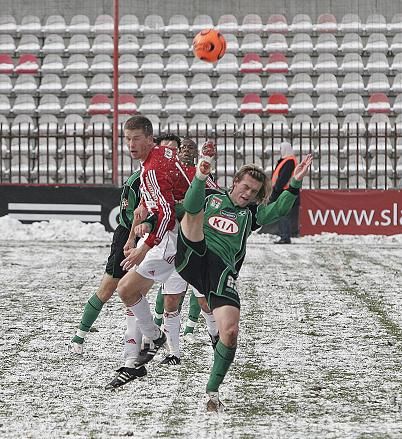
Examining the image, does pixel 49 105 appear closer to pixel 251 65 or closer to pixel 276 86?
pixel 251 65

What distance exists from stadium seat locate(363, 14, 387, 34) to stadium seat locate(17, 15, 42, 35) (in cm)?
903

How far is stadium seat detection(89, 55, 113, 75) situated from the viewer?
92.3ft

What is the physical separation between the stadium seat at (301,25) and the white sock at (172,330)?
71.0ft

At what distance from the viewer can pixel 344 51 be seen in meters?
28.1

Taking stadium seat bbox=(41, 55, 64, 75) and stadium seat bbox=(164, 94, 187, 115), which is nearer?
stadium seat bbox=(164, 94, 187, 115)

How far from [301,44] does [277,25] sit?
3.43 ft

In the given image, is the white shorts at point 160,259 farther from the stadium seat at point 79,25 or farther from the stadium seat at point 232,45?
the stadium seat at point 79,25

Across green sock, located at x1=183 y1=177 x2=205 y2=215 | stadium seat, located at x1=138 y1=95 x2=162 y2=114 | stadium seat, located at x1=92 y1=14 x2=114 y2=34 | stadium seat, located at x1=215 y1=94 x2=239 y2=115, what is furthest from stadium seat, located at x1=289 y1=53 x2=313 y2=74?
green sock, located at x1=183 y1=177 x2=205 y2=215

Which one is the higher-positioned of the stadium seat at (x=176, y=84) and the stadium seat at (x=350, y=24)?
the stadium seat at (x=350, y=24)

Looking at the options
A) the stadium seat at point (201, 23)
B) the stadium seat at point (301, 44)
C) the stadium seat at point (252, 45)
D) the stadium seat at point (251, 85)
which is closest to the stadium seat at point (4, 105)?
the stadium seat at point (201, 23)

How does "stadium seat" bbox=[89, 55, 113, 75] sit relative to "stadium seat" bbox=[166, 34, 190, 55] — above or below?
below

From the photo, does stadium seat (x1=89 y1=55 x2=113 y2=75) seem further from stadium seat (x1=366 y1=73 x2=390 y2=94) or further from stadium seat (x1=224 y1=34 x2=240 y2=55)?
stadium seat (x1=366 y1=73 x2=390 y2=94)

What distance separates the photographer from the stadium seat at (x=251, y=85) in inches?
1071

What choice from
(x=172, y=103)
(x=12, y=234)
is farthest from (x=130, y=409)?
(x=172, y=103)
